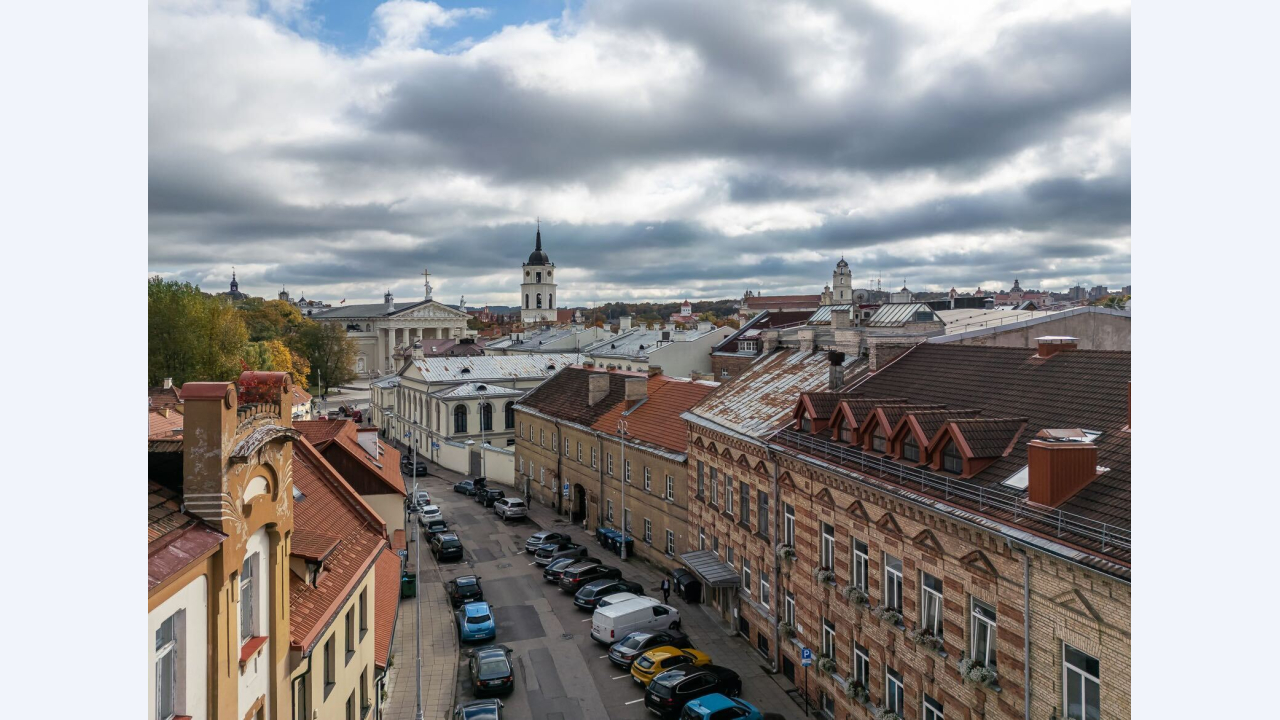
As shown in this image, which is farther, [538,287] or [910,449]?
[538,287]

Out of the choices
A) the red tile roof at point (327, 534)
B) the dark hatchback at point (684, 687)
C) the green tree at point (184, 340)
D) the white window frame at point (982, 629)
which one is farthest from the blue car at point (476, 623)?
the green tree at point (184, 340)

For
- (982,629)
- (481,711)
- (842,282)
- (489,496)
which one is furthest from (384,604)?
(842,282)

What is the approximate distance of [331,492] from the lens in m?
21.9

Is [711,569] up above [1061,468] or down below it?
below

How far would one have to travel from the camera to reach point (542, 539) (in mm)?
41531

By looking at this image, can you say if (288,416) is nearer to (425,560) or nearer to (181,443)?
(181,443)

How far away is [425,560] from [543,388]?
18133 millimetres

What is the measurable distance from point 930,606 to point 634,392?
28.1 metres

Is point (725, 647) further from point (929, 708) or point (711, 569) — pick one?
point (929, 708)

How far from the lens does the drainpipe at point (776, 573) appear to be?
2588cm

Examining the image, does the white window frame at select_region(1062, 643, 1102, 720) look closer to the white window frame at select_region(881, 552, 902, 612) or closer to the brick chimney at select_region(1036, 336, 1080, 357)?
the white window frame at select_region(881, 552, 902, 612)

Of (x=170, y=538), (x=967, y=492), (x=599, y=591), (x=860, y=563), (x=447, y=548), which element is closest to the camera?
(x=170, y=538)

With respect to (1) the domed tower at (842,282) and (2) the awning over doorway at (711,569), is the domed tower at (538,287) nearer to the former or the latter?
(1) the domed tower at (842,282)

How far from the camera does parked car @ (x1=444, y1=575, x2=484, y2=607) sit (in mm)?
34125
